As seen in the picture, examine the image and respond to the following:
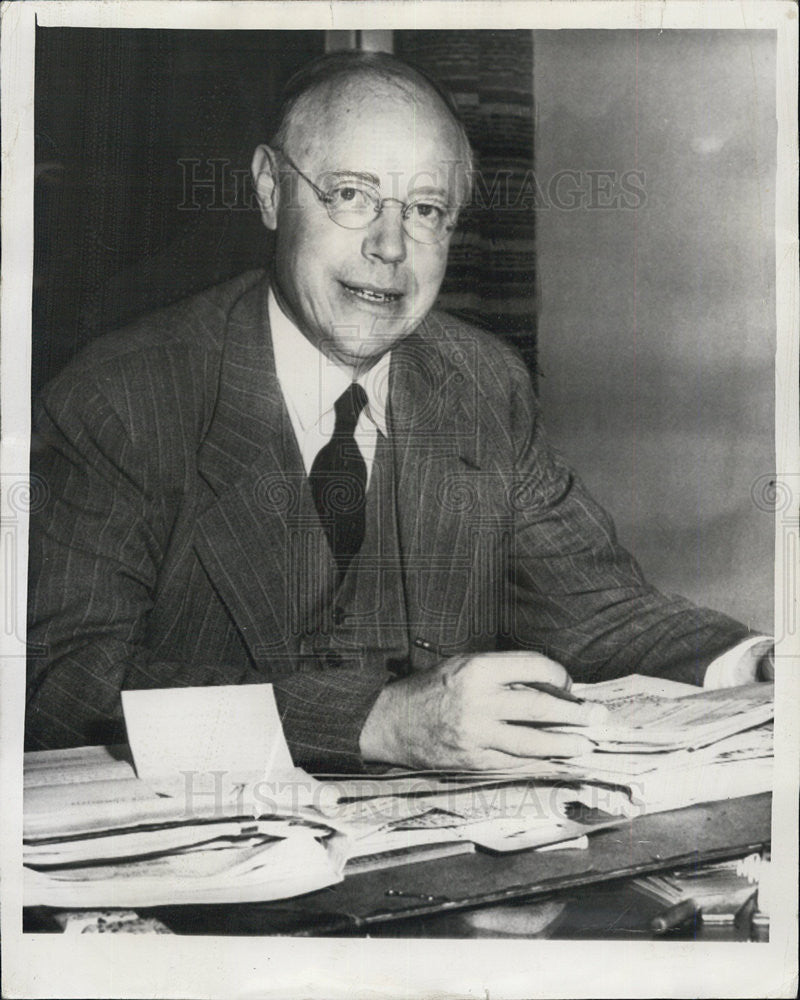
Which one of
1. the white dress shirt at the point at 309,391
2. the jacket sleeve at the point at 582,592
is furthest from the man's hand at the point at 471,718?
the white dress shirt at the point at 309,391

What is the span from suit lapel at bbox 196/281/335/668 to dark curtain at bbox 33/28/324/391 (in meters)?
0.17

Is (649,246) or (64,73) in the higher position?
(64,73)

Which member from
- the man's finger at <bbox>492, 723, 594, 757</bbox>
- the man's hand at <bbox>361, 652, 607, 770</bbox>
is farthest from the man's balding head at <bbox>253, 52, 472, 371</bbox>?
the man's finger at <bbox>492, 723, 594, 757</bbox>

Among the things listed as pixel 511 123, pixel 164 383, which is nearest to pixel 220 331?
pixel 164 383

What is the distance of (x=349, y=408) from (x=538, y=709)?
2.43 ft

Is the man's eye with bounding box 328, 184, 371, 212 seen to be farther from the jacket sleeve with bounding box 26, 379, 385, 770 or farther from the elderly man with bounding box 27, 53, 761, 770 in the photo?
the jacket sleeve with bounding box 26, 379, 385, 770

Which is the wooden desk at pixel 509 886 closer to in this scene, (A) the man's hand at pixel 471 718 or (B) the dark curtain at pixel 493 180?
(A) the man's hand at pixel 471 718

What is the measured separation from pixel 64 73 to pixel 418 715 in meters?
1.55

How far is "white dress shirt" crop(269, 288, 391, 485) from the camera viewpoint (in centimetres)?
234

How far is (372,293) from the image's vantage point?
2.33m

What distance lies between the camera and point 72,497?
2.31m

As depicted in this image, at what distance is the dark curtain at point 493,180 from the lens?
92.0 inches

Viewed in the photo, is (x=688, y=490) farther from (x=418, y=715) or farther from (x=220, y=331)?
(x=220, y=331)

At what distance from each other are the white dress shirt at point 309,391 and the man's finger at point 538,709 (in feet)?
→ 1.78
